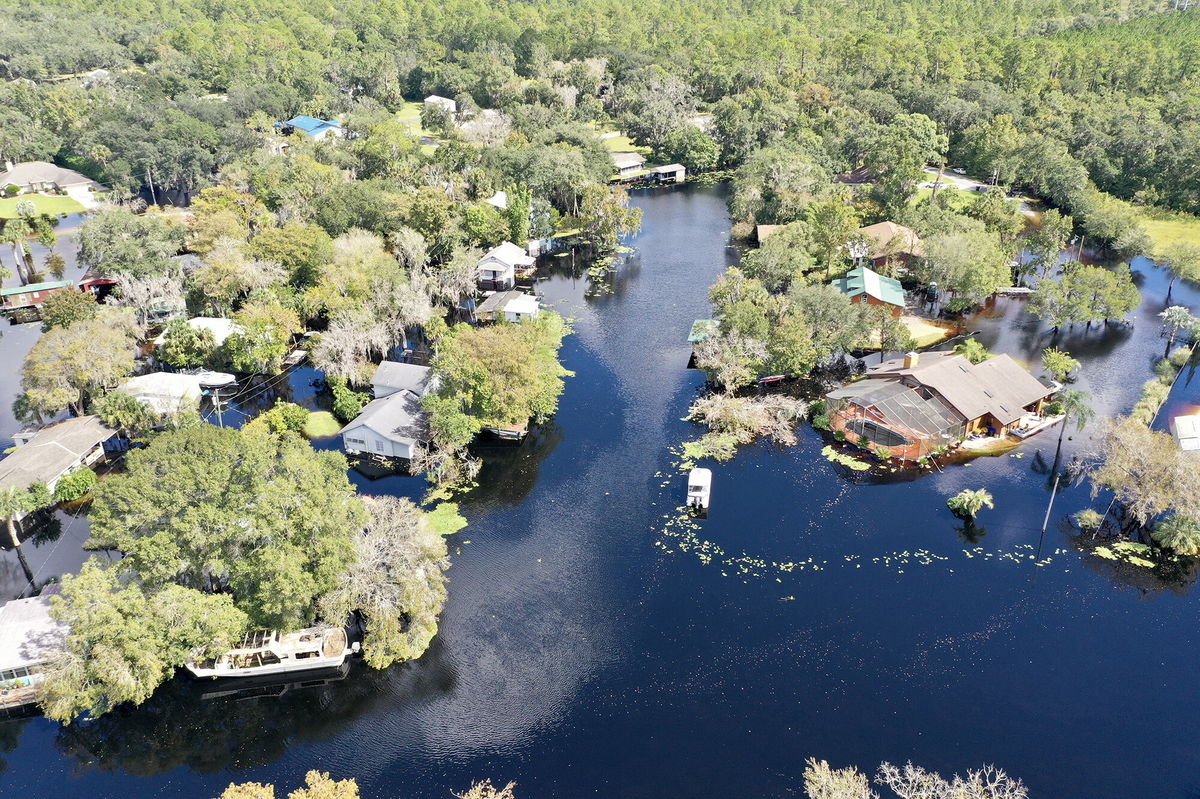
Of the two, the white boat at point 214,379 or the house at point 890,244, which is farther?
the house at point 890,244

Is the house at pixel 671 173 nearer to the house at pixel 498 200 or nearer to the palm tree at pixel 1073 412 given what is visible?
the house at pixel 498 200

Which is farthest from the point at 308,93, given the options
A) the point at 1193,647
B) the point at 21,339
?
the point at 1193,647

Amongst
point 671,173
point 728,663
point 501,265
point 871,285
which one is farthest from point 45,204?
point 728,663

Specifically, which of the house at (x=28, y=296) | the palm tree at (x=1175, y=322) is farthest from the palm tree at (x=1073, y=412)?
the house at (x=28, y=296)

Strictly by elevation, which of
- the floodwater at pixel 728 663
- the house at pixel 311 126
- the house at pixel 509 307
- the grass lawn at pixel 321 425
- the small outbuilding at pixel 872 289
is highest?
the house at pixel 311 126

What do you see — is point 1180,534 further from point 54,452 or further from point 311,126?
point 311,126

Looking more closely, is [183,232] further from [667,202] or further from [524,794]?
[524,794]
